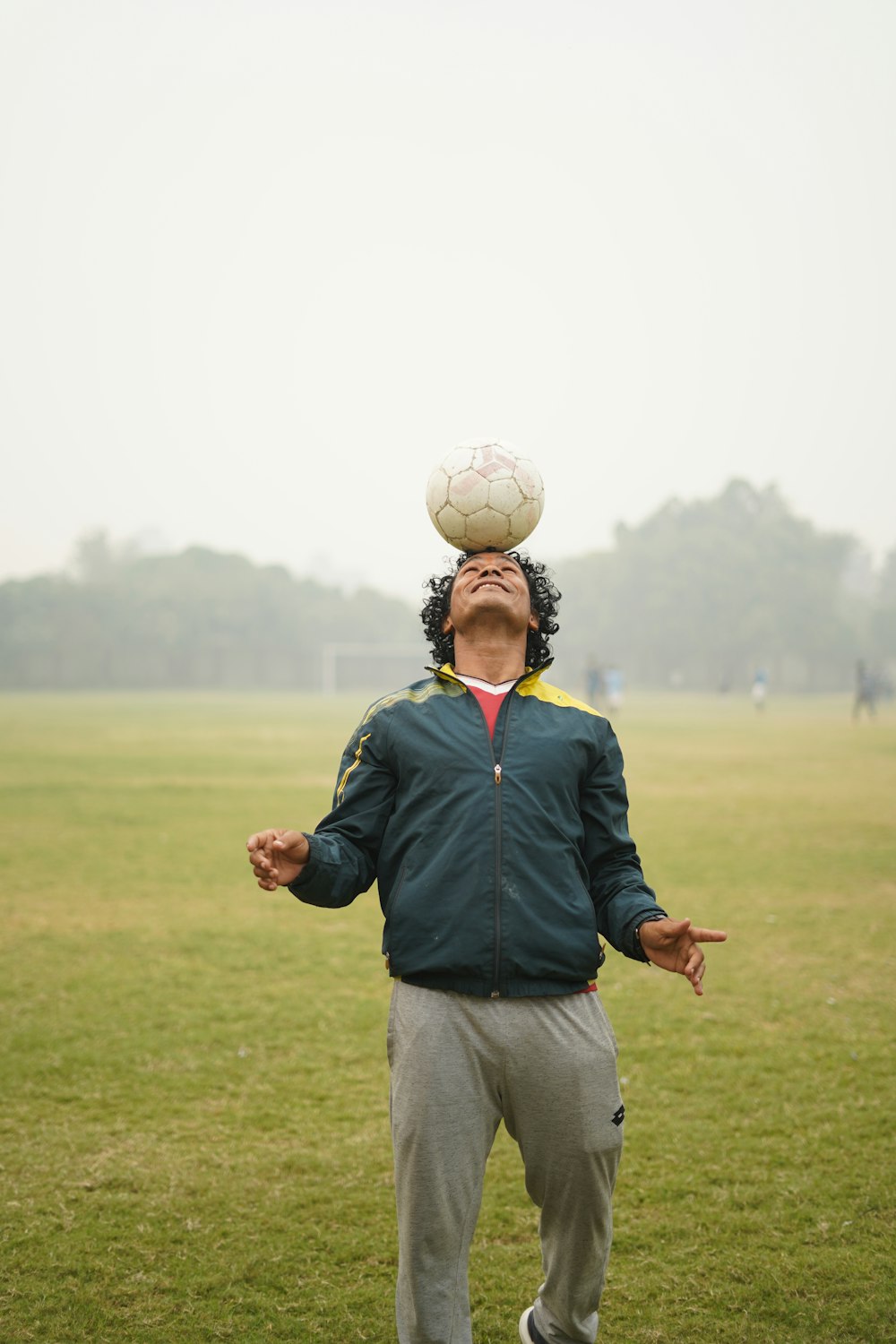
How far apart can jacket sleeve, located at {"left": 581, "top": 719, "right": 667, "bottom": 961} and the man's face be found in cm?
39

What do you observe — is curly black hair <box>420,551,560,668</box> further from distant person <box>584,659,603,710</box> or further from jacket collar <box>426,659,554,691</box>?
distant person <box>584,659,603,710</box>

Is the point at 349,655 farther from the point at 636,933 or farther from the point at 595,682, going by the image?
the point at 636,933

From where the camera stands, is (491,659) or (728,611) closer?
(491,659)

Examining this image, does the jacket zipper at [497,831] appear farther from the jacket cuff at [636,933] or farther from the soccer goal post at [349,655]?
the soccer goal post at [349,655]

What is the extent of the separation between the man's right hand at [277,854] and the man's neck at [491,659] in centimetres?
67

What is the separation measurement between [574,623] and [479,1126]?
9167 centimetres

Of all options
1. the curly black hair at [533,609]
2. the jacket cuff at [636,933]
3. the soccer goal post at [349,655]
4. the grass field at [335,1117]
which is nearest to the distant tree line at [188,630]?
the soccer goal post at [349,655]

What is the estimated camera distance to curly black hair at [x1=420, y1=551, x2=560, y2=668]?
3322mm

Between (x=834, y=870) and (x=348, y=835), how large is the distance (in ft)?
29.2

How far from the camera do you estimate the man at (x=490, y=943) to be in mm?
2670

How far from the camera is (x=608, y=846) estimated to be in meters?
2.96

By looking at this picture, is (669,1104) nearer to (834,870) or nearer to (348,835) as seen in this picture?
(348,835)

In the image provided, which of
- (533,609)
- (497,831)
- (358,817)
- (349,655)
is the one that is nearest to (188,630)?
(349,655)

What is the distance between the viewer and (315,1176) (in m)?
4.38
